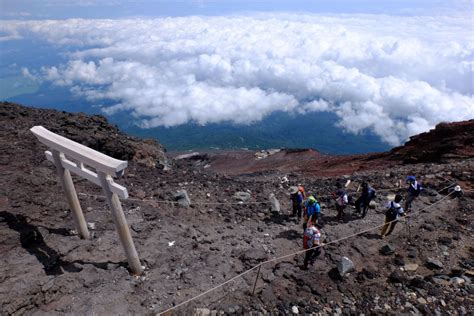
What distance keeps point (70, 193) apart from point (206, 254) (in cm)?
396

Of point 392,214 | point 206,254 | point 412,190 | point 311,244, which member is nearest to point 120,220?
point 206,254

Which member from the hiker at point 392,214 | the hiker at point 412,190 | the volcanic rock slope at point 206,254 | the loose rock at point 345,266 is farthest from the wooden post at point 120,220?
the hiker at point 412,190

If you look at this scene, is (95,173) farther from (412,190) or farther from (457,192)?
(457,192)

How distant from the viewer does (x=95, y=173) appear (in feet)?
23.3

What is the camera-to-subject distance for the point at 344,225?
1174 cm

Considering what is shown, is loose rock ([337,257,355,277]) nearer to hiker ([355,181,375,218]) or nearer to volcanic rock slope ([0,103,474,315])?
volcanic rock slope ([0,103,474,315])

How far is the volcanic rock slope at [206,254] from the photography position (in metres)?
7.17

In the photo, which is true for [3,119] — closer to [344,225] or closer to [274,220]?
[274,220]

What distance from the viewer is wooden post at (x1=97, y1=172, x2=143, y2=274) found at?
6734 millimetres

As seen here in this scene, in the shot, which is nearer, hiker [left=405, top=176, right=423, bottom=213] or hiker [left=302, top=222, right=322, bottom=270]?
hiker [left=302, top=222, right=322, bottom=270]

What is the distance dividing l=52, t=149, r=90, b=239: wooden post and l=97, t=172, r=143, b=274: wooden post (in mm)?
1635

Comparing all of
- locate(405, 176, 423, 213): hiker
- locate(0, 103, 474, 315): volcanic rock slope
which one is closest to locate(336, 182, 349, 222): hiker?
locate(0, 103, 474, 315): volcanic rock slope

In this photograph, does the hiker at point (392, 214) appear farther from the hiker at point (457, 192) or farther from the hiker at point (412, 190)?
the hiker at point (457, 192)

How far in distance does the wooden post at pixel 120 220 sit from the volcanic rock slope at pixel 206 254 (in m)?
0.48
